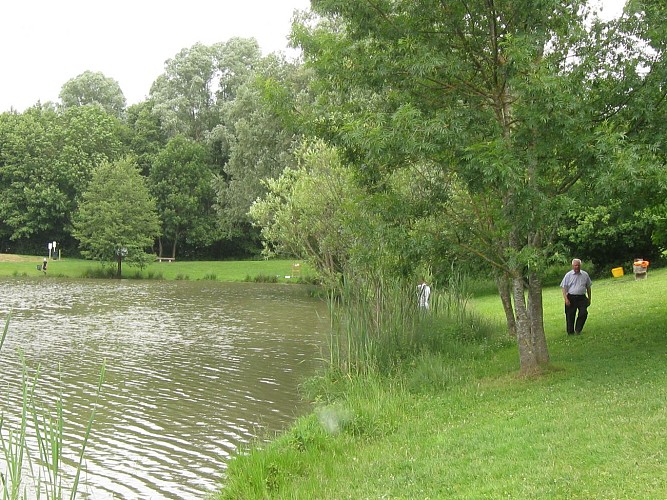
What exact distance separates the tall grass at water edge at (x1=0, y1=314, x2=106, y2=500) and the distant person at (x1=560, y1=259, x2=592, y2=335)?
9.52 m

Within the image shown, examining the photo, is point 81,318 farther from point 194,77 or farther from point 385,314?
point 194,77

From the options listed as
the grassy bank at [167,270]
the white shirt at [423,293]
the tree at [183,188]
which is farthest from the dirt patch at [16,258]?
the white shirt at [423,293]

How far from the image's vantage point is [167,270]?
51656 millimetres

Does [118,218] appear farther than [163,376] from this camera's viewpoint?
Yes

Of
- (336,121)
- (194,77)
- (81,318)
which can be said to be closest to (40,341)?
(81,318)

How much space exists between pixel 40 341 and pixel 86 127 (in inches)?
1842

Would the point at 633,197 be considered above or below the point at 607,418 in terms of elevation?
above

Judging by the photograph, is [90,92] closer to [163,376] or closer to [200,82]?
[200,82]

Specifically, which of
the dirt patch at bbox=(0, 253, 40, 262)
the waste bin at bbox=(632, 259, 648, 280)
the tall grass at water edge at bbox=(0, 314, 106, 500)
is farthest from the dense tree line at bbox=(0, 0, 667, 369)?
the dirt patch at bbox=(0, 253, 40, 262)

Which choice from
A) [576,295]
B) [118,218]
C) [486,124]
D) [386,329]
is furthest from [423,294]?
[118,218]

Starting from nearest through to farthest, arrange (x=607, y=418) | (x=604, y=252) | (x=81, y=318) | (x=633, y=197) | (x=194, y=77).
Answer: (x=607, y=418) < (x=633, y=197) < (x=81, y=318) < (x=604, y=252) < (x=194, y=77)

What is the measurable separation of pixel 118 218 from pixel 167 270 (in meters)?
5.04

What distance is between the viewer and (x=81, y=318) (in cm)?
2619

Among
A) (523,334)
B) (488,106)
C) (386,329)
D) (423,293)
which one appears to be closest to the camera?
(523,334)
